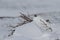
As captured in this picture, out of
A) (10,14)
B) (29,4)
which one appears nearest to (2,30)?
(10,14)

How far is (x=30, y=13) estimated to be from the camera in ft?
8.45

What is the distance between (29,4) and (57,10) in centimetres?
30

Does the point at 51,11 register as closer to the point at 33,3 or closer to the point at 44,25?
the point at 33,3

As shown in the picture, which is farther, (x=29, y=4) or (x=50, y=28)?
(x=29, y=4)

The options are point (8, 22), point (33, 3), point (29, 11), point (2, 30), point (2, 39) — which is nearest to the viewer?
point (2, 39)

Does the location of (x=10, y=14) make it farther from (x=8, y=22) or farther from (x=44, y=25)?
(x=44, y=25)

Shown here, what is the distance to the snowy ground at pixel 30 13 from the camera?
2137 millimetres

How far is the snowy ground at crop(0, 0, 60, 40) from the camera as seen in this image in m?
2.14

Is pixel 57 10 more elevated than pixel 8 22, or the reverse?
pixel 57 10

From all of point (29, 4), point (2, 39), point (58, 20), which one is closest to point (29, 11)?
point (29, 4)

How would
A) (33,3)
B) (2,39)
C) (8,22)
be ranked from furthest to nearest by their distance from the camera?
(33,3), (8,22), (2,39)

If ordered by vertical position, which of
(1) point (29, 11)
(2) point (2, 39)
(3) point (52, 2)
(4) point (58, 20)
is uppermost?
(3) point (52, 2)

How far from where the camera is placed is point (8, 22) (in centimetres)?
244

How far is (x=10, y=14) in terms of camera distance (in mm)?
2654
